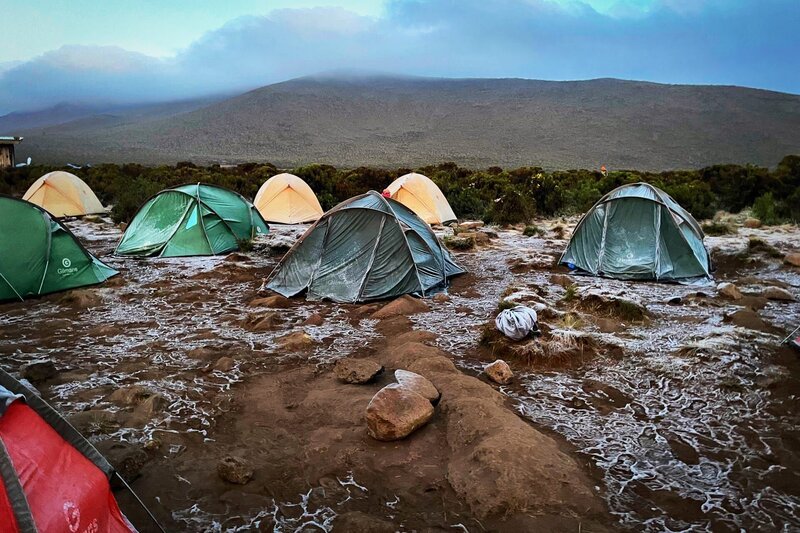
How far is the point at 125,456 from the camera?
4.21 metres

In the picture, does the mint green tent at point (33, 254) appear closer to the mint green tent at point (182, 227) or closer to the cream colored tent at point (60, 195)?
the mint green tent at point (182, 227)

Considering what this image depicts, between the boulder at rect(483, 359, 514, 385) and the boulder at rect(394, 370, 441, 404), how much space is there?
2.97 ft

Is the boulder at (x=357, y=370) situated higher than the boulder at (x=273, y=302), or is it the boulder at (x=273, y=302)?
the boulder at (x=357, y=370)

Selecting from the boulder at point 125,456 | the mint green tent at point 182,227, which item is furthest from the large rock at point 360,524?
the mint green tent at point 182,227

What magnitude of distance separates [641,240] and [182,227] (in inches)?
395

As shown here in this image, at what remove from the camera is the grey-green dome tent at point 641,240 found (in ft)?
34.2

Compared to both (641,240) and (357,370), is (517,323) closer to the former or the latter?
(357,370)

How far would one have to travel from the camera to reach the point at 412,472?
13.6 ft

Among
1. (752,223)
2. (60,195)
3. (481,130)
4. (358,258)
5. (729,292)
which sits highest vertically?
(481,130)

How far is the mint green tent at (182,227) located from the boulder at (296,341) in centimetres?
673

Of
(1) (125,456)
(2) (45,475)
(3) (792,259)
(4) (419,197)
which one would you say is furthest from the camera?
(4) (419,197)

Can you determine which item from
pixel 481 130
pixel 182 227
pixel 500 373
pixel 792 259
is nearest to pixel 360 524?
pixel 500 373

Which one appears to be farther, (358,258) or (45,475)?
(358,258)

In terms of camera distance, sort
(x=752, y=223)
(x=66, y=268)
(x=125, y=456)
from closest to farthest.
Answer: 1. (x=125, y=456)
2. (x=66, y=268)
3. (x=752, y=223)
